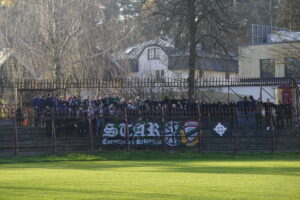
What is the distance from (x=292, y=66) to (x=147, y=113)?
949 inches

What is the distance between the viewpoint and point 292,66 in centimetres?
4791

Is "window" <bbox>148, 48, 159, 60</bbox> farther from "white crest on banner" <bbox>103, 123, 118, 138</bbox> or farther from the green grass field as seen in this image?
the green grass field

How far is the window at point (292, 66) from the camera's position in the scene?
136 ft

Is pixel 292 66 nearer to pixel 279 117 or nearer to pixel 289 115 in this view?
pixel 279 117

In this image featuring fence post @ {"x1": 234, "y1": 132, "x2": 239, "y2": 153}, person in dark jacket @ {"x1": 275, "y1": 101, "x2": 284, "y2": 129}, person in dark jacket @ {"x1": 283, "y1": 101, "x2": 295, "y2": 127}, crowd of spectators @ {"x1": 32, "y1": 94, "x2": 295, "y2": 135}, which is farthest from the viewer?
person in dark jacket @ {"x1": 275, "y1": 101, "x2": 284, "y2": 129}

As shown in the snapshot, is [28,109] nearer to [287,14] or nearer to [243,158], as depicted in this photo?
[243,158]

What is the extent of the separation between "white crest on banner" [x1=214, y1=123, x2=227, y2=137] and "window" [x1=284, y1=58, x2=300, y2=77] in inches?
506

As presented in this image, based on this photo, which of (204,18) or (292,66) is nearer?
(204,18)

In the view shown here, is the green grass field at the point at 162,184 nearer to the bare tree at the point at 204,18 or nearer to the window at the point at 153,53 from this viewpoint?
the bare tree at the point at 204,18

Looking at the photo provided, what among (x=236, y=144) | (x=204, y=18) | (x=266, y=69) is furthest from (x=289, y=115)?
(x=266, y=69)

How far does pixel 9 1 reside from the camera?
82.4 ft

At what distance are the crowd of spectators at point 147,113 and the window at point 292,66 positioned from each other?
11.6 metres

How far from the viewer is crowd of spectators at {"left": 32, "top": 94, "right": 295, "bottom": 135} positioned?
27.0 m

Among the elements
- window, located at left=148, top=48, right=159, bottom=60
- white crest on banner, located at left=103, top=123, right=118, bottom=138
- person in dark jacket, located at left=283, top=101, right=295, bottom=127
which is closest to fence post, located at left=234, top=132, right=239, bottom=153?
person in dark jacket, located at left=283, top=101, right=295, bottom=127
